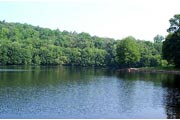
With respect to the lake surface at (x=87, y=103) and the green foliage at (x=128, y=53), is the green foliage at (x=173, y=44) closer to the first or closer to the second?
the green foliage at (x=128, y=53)

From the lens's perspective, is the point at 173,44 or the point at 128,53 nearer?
the point at 173,44

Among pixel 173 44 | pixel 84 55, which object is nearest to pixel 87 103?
pixel 173 44

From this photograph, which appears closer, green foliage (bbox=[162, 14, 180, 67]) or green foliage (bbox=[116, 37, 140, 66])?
green foliage (bbox=[162, 14, 180, 67])

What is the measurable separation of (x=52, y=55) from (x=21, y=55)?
15228mm

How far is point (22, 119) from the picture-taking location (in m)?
32.6

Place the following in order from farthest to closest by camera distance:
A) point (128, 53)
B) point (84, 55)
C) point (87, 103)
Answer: point (84, 55), point (128, 53), point (87, 103)

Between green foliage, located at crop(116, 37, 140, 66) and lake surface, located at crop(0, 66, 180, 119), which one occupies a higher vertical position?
green foliage, located at crop(116, 37, 140, 66)

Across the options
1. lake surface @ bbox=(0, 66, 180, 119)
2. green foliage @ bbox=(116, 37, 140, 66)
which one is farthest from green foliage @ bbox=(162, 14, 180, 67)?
lake surface @ bbox=(0, 66, 180, 119)

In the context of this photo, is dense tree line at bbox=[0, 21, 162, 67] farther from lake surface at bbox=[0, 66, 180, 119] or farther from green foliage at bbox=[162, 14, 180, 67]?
lake surface at bbox=[0, 66, 180, 119]

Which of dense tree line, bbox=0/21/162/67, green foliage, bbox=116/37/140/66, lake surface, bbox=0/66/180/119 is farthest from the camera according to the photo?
dense tree line, bbox=0/21/162/67

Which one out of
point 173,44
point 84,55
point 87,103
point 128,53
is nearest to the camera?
point 87,103

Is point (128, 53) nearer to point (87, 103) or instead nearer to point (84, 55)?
point (84, 55)

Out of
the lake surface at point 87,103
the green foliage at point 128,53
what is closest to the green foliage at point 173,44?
the green foliage at point 128,53

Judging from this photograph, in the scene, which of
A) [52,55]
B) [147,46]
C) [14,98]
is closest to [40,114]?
[14,98]
